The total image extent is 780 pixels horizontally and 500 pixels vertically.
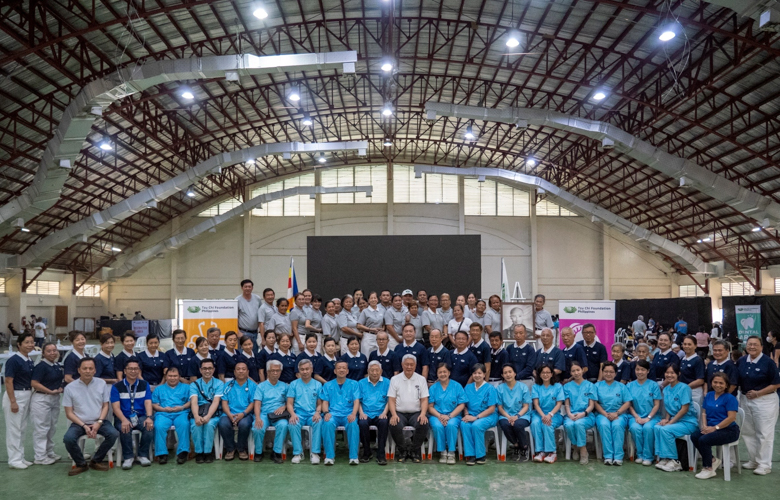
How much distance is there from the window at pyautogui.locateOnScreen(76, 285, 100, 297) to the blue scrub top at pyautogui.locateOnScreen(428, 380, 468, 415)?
98.5 feet

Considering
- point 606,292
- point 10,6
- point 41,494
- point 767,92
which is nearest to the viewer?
point 41,494

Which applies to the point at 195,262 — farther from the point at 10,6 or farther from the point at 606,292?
the point at 606,292

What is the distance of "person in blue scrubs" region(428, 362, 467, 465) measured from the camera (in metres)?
7.04

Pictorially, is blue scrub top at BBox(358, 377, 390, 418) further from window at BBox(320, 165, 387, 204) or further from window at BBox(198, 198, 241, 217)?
window at BBox(198, 198, 241, 217)

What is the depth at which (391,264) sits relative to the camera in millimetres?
16672

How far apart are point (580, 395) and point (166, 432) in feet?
16.8

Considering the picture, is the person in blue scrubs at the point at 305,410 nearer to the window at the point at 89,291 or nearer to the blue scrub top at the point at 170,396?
the blue scrub top at the point at 170,396

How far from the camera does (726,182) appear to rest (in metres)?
19.5

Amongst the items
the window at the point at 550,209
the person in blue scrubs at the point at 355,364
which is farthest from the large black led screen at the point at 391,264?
the window at the point at 550,209

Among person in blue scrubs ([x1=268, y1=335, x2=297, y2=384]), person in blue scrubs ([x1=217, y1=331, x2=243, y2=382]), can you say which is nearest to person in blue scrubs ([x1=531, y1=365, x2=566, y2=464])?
person in blue scrubs ([x1=268, y1=335, x2=297, y2=384])

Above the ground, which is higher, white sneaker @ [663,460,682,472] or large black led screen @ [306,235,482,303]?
large black led screen @ [306,235,482,303]

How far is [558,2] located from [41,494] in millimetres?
15241

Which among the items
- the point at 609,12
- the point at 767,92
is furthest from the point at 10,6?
the point at 767,92

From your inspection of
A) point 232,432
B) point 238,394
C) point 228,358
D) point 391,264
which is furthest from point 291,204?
point 232,432
